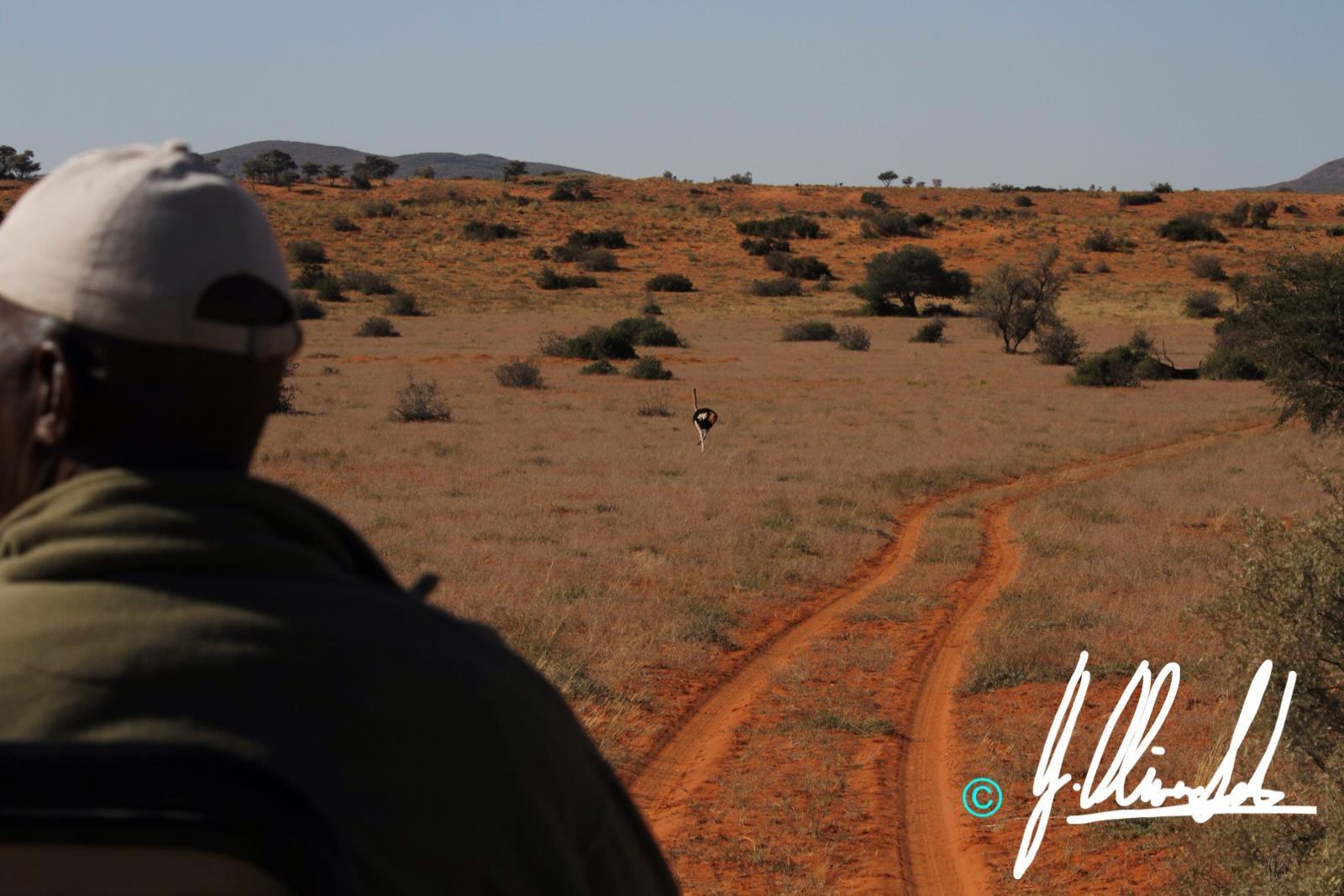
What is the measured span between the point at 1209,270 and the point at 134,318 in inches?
2319

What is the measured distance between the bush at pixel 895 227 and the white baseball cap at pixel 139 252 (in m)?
69.0

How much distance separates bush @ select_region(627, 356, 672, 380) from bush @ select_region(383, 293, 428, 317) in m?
16.3

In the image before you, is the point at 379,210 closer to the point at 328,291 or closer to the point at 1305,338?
the point at 328,291

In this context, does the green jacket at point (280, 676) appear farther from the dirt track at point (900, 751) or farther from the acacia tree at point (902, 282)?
the acacia tree at point (902, 282)

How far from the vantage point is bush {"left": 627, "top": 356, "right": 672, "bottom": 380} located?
2850cm

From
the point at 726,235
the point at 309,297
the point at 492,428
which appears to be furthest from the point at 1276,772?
the point at 726,235

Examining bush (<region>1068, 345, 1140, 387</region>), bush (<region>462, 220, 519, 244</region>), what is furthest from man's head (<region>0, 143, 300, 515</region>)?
bush (<region>462, 220, 519, 244</region>)

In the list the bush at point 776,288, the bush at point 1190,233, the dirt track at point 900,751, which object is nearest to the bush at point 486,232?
the bush at point 776,288

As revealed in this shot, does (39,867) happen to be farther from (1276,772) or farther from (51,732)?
(1276,772)

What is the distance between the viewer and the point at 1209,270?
54938 mm

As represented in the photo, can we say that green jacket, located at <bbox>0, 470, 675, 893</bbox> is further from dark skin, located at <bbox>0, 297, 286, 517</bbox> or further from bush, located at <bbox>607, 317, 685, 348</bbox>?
bush, located at <bbox>607, 317, 685, 348</bbox>

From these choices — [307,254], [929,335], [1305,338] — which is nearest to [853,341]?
[929,335]

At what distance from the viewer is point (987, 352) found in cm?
3650

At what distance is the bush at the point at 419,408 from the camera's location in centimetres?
2127
